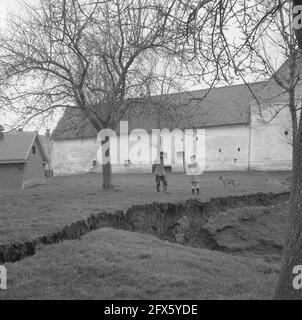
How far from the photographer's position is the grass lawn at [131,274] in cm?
584

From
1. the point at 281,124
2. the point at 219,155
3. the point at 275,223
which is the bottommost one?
the point at 275,223

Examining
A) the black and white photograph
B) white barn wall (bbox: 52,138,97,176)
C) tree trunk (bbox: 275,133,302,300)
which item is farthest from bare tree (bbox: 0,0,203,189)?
white barn wall (bbox: 52,138,97,176)

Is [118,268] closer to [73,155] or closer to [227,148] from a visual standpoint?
[227,148]

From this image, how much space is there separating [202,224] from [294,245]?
9.48 meters

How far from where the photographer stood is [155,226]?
13.3m

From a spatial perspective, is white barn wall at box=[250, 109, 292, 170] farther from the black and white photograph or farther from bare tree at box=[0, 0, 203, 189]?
bare tree at box=[0, 0, 203, 189]

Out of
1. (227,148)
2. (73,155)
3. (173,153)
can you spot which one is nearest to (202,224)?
(227,148)

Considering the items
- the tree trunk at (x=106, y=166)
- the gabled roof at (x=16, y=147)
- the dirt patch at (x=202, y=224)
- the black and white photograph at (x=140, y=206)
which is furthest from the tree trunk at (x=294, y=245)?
the gabled roof at (x=16, y=147)

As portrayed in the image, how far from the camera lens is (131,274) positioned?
6.60 m

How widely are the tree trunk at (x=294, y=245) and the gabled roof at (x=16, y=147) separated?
31.1 meters

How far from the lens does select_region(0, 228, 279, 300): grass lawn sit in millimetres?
5836
